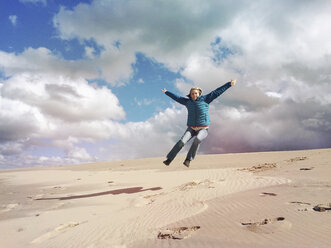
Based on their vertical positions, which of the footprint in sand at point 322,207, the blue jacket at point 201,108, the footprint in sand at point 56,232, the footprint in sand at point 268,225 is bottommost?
the footprint in sand at point 56,232

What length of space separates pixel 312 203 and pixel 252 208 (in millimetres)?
1081

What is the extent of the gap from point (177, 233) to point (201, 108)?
2.77m

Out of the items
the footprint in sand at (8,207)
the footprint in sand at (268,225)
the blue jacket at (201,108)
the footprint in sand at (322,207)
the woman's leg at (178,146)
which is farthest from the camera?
the footprint in sand at (8,207)

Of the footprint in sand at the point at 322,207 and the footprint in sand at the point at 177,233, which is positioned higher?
the footprint in sand at the point at 322,207

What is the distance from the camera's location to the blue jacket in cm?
561

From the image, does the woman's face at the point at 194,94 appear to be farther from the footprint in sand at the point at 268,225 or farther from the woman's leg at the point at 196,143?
the footprint in sand at the point at 268,225

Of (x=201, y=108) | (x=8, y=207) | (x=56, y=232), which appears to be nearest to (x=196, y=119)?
(x=201, y=108)

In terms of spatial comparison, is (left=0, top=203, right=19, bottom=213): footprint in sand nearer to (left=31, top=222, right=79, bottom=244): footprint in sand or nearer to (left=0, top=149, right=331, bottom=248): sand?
(left=0, top=149, right=331, bottom=248): sand

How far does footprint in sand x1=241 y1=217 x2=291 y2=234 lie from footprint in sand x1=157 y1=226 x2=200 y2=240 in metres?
0.79

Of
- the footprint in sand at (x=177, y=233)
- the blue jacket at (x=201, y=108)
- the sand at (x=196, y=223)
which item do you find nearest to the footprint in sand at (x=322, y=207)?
the sand at (x=196, y=223)

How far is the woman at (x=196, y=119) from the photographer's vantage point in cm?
554

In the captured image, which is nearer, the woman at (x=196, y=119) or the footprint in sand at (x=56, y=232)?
the footprint in sand at (x=56, y=232)

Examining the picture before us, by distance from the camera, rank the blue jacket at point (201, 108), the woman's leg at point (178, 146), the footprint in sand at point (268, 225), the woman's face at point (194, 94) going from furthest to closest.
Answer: the woman's face at point (194, 94) → the blue jacket at point (201, 108) → the woman's leg at point (178, 146) → the footprint in sand at point (268, 225)

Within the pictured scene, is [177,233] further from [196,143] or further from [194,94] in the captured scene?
[194,94]
